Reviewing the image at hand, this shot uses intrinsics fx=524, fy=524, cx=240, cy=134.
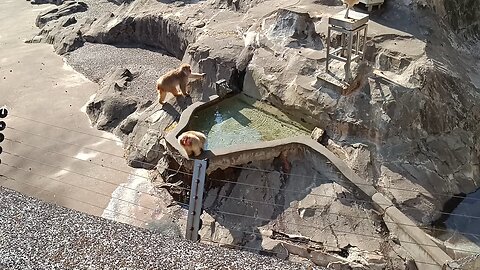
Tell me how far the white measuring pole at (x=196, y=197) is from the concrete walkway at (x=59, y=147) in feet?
10.6

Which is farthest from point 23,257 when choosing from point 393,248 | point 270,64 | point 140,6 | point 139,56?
point 140,6

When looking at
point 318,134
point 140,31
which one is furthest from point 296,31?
point 140,31

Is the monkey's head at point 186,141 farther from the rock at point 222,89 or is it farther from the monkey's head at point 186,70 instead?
the monkey's head at point 186,70

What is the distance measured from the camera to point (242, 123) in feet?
30.7

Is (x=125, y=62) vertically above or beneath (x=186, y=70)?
beneath

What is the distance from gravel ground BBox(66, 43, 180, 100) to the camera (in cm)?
1341

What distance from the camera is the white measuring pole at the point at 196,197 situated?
4406 millimetres

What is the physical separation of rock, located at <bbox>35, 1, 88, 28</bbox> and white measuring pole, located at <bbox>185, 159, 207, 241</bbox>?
16.2 metres

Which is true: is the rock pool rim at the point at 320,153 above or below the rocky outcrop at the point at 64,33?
above

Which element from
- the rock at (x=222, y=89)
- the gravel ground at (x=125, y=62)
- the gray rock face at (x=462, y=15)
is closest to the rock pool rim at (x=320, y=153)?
the rock at (x=222, y=89)

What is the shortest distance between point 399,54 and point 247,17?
13.2ft

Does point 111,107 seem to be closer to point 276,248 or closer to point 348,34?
point 348,34

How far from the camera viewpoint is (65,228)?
423 cm

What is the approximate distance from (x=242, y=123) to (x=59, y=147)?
13.6 feet
